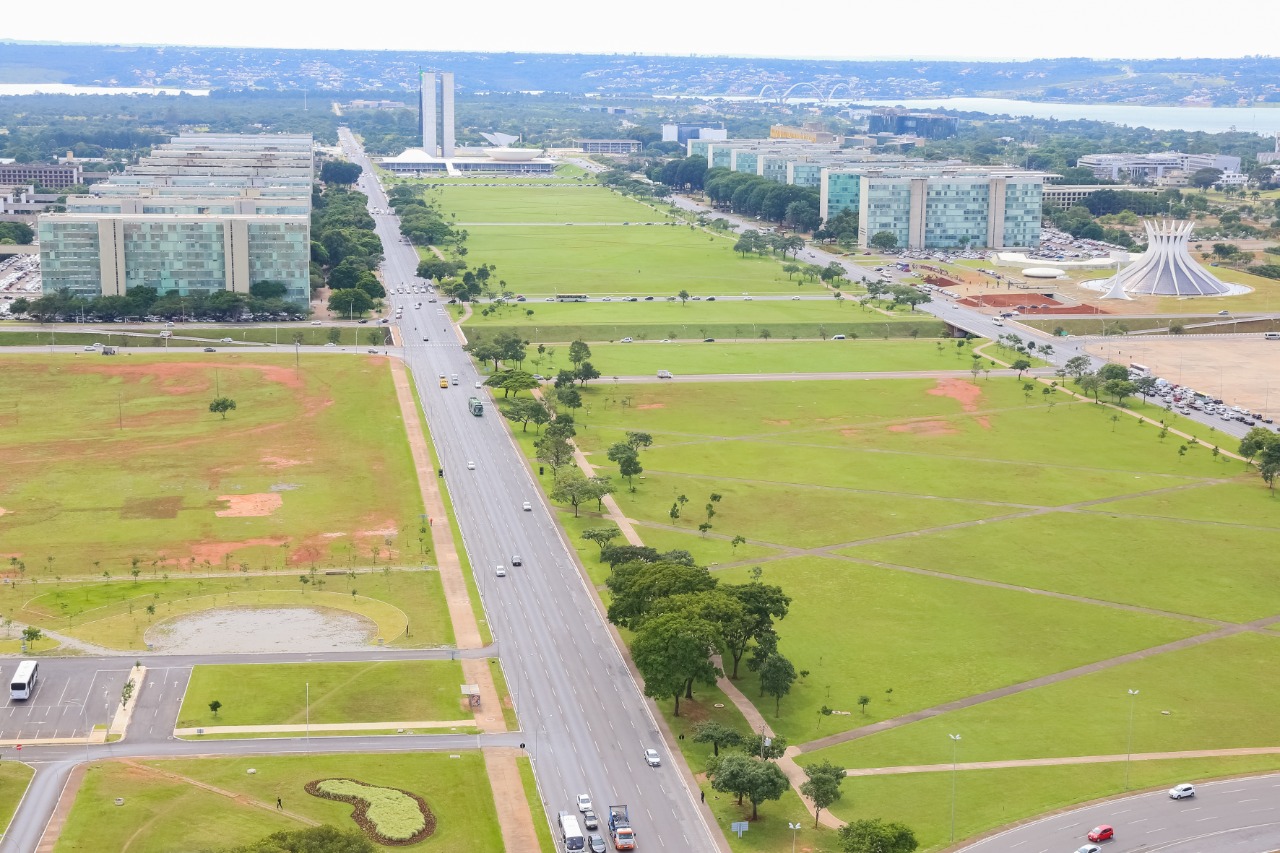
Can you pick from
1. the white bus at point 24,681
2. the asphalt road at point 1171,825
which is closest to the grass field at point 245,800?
the white bus at point 24,681

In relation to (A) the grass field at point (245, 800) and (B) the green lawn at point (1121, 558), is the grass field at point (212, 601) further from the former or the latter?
(B) the green lawn at point (1121, 558)

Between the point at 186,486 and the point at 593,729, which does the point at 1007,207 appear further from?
the point at 593,729

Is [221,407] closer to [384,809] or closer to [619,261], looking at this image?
[384,809]

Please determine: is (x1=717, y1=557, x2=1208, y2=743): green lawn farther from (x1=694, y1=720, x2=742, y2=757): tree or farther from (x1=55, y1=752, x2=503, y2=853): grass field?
(x1=55, y1=752, x2=503, y2=853): grass field

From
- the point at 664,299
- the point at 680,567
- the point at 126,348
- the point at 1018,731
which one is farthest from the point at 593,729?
the point at 664,299

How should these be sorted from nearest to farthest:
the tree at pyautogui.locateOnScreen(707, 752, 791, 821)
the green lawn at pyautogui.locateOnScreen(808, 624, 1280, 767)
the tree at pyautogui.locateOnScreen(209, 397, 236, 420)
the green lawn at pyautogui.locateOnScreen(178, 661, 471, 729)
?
the tree at pyautogui.locateOnScreen(707, 752, 791, 821)
the green lawn at pyautogui.locateOnScreen(808, 624, 1280, 767)
the green lawn at pyautogui.locateOnScreen(178, 661, 471, 729)
the tree at pyautogui.locateOnScreen(209, 397, 236, 420)

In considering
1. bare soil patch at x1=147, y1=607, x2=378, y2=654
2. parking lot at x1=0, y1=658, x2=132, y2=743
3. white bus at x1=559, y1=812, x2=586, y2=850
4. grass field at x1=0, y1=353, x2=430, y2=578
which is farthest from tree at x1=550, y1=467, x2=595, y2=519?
white bus at x1=559, y1=812, x2=586, y2=850
